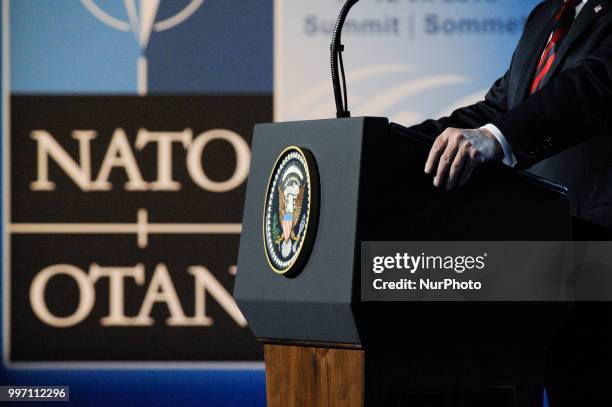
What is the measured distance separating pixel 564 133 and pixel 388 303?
39 centimetres

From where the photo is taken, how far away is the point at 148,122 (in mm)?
3635

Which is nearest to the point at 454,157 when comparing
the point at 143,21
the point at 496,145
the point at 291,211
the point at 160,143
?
the point at 496,145

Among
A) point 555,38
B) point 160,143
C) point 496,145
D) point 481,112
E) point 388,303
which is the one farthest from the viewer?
point 160,143

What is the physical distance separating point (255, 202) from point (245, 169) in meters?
2.31

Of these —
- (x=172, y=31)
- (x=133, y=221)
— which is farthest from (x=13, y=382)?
(x=172, y=31)

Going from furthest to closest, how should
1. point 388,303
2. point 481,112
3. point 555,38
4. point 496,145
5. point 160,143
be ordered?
1. point 160,143
2. point 481,112
3. point 555,38
4. point 496,145
5. point 388,303

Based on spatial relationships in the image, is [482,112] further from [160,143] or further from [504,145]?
[160,143]

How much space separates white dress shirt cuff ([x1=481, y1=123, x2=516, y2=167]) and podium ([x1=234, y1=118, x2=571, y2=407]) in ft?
0.22

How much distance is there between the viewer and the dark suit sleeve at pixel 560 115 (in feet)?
4.30

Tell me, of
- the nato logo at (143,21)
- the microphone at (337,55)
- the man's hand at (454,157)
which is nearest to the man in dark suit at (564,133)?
the man's hand at (454,157)

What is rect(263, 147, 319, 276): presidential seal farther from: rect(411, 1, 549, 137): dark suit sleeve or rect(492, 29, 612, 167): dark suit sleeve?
rect(411, 1, 549, 137): dark suit sleeve

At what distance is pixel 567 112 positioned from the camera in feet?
4.37

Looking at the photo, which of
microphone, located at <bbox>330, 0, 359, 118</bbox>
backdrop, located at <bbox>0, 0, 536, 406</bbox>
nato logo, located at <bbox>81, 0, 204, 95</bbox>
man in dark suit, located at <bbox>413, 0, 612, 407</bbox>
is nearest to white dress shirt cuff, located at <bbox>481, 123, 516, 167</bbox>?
man in dark suit, located at <bbox>413, 0, 612, 407</bbox>

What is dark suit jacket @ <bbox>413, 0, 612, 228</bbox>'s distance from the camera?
132 cm
